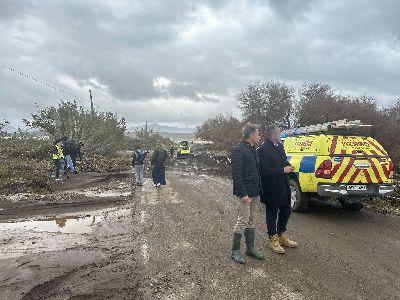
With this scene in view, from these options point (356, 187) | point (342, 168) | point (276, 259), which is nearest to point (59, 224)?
point (276, 259)

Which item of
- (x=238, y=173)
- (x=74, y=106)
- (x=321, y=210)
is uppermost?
(x=74, y=106)

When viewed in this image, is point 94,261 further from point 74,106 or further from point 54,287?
point 74,106

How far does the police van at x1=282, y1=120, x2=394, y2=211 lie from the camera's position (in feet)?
25.3

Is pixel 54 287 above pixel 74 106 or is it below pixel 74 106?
below

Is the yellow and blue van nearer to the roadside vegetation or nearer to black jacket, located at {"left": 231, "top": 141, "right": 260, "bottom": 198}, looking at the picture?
the roadside vegetation

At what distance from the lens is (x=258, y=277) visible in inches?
184

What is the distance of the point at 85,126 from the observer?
2541 cm

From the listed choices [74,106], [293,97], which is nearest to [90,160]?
[74,106]

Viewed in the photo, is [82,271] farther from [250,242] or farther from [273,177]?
[273,177]

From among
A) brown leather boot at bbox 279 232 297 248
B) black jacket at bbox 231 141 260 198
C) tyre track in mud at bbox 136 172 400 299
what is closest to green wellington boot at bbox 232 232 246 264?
tyre track in mud at bbox 136 172 400 299

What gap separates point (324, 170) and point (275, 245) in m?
2.76

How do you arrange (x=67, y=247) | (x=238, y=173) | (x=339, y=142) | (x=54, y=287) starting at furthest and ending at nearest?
(x=339, y=142), (x=67, y=247), (x=238, y=173), (x=54, y=287)

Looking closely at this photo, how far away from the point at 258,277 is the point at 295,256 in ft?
3.76

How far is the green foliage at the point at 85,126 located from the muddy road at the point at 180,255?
15.0 m
